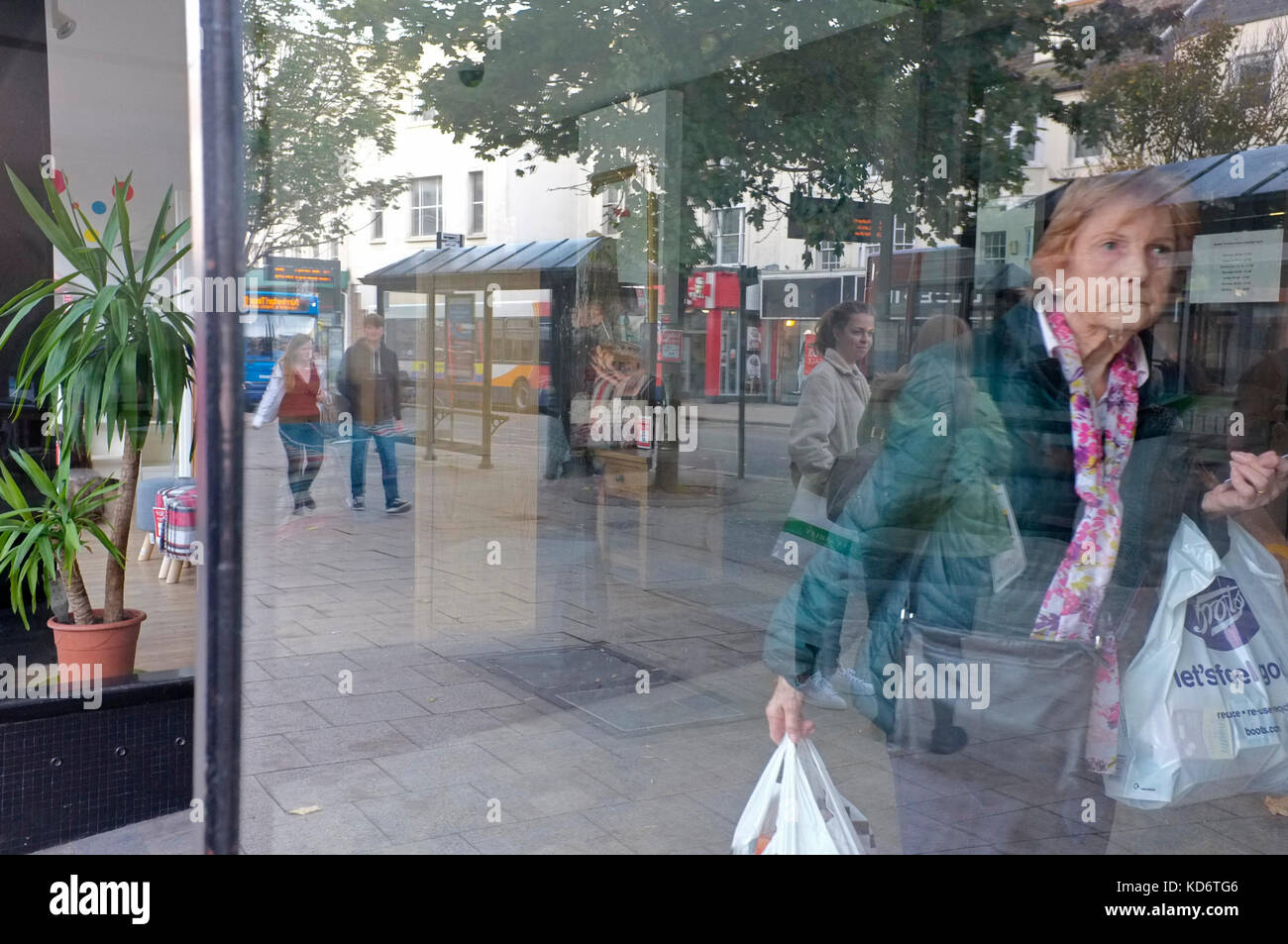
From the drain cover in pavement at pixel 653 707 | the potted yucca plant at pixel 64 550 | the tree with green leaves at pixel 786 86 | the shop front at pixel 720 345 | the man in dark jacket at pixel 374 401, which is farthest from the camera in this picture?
the shop front at pixel 720 345

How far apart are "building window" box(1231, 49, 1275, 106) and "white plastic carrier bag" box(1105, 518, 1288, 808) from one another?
100 inches

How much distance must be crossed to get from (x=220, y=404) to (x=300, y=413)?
464 centimetres

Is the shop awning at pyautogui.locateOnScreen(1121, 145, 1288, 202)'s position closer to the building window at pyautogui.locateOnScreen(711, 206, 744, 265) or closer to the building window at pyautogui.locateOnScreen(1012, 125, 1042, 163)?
the building window at pyautogui.locateOnScreen(1012, 125, 1042, 163)

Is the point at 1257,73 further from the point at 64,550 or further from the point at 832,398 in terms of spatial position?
the point at 64,550

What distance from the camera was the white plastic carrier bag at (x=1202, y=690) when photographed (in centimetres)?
216

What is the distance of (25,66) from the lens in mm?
4652

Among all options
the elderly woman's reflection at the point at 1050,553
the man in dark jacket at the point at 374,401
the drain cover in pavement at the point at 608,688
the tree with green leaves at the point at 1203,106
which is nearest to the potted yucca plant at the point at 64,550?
the drain cover in pavement at the point at 608,688

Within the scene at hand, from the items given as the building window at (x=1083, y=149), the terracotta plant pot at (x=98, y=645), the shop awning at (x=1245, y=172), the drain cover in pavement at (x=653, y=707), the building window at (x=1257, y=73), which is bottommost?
the drain cover in pavement at (x=653, y=707)

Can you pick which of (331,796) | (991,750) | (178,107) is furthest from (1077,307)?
(178,107)

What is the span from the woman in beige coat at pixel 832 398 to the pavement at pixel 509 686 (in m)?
0.96

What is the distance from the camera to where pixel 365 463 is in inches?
272

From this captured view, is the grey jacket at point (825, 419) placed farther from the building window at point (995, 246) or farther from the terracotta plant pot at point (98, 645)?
the terracotta plant pot at point (98, 645)
